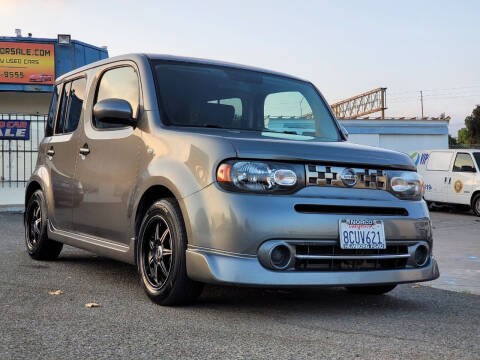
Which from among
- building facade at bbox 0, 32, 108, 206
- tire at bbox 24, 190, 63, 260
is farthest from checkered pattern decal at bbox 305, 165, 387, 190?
building facade at bbox 0, 32, 108, 206

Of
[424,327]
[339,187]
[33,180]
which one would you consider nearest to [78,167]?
[33,180]

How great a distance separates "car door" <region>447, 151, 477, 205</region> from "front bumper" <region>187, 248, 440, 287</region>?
43.3ft

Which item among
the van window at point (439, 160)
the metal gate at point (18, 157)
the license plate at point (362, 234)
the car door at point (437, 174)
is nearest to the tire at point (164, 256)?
the license plate at point (362, 234)

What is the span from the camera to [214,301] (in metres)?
4.84

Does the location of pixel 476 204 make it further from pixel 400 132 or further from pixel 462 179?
pixel 400 132

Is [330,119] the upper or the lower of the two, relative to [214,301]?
upper

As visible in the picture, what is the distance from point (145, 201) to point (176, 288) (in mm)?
805

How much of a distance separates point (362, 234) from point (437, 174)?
14.1 meters

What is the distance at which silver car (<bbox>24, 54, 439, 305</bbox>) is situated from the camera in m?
4.17

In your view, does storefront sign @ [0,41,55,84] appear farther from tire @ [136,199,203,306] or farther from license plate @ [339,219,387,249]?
license plate @ [339,219,387,249]

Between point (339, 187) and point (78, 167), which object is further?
Result: point (78, 167)

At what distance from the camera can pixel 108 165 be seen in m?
5.41

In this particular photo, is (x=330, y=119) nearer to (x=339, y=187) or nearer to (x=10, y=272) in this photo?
(x=339, y=187)

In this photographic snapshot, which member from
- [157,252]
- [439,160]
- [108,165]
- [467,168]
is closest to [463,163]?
[467,168]
